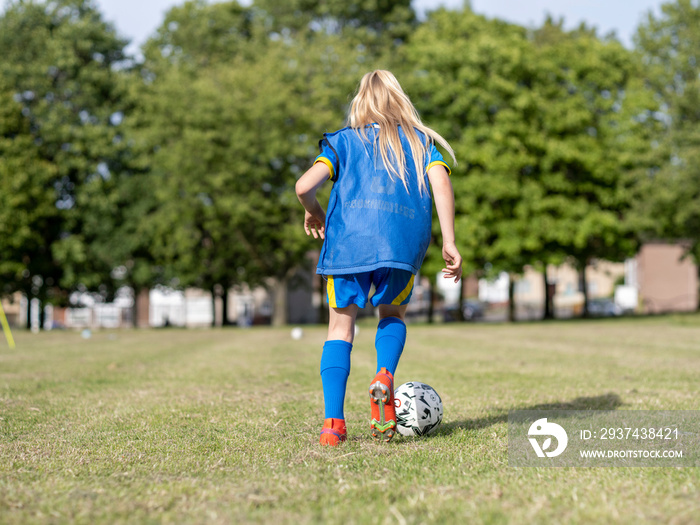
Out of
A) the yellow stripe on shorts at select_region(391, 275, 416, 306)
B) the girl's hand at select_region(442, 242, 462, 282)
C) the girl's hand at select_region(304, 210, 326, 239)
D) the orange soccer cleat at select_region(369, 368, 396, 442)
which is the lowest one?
the orange soccer cleat at select_region(369, 368, 396, 442)

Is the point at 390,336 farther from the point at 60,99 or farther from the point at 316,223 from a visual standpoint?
the point at 60,99

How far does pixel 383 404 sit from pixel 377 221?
0.99m

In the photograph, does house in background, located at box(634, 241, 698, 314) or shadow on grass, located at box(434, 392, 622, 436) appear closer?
shadow on grass, located at box(434, 392, 622, 436)

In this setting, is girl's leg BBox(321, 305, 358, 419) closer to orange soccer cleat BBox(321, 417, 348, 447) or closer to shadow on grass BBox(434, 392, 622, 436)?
orange soccer cleat BBox(321, 417, 348, 447)

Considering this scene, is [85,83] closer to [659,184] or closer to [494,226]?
[494,226]

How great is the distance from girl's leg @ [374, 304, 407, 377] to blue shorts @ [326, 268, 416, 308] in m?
0.15

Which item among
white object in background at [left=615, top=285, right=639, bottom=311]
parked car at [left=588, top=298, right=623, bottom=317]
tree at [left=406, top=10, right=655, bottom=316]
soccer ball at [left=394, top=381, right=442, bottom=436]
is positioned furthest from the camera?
white object in background at [left=615, top=285, right=639, bottom=311]

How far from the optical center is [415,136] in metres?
4.09

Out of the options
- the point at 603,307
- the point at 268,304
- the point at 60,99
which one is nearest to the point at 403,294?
the point at 60,99

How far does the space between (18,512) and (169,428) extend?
1.94 metres

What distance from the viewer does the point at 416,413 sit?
402 centimetres

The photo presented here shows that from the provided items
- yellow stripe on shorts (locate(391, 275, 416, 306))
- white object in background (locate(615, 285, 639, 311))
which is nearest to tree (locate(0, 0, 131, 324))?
yellow stripe on shorts (locate(391, 275, 416, 306))

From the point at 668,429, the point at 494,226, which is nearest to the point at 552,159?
the point at 494,226

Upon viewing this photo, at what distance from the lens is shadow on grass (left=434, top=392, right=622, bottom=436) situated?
4.34 m
